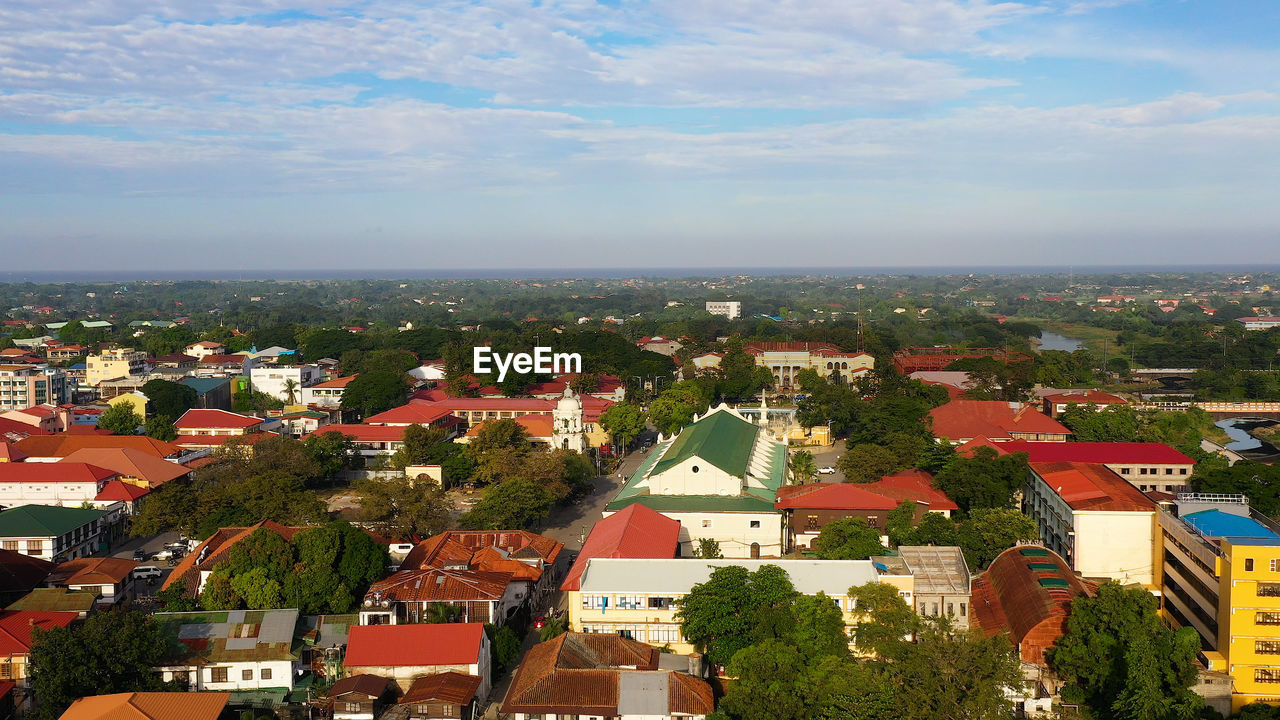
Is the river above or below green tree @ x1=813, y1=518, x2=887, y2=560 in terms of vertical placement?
below

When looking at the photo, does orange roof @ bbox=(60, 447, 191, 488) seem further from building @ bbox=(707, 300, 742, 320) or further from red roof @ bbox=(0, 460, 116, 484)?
building @ bbox=(707, 300, 742, 320)

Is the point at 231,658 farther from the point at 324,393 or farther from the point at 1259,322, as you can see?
the point at 1259,322

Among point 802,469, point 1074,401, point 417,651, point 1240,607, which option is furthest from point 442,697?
point 1074,401

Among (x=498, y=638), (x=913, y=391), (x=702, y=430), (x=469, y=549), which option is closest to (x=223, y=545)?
(x=469, y=549)

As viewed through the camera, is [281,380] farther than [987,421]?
Yes

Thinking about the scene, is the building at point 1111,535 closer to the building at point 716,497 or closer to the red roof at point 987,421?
the building at point 716,497

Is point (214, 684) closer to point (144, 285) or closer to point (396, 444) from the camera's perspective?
point (396, 444)

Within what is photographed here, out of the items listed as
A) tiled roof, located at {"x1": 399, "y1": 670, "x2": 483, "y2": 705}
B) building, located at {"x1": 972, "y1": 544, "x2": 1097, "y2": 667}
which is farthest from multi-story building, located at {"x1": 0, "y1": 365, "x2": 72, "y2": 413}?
building, located at {"x1": 972, "y1": 544, "x2": 1097, "y2": 667}

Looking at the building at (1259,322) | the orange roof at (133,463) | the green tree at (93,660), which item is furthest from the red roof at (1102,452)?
the building at (1259,322)
